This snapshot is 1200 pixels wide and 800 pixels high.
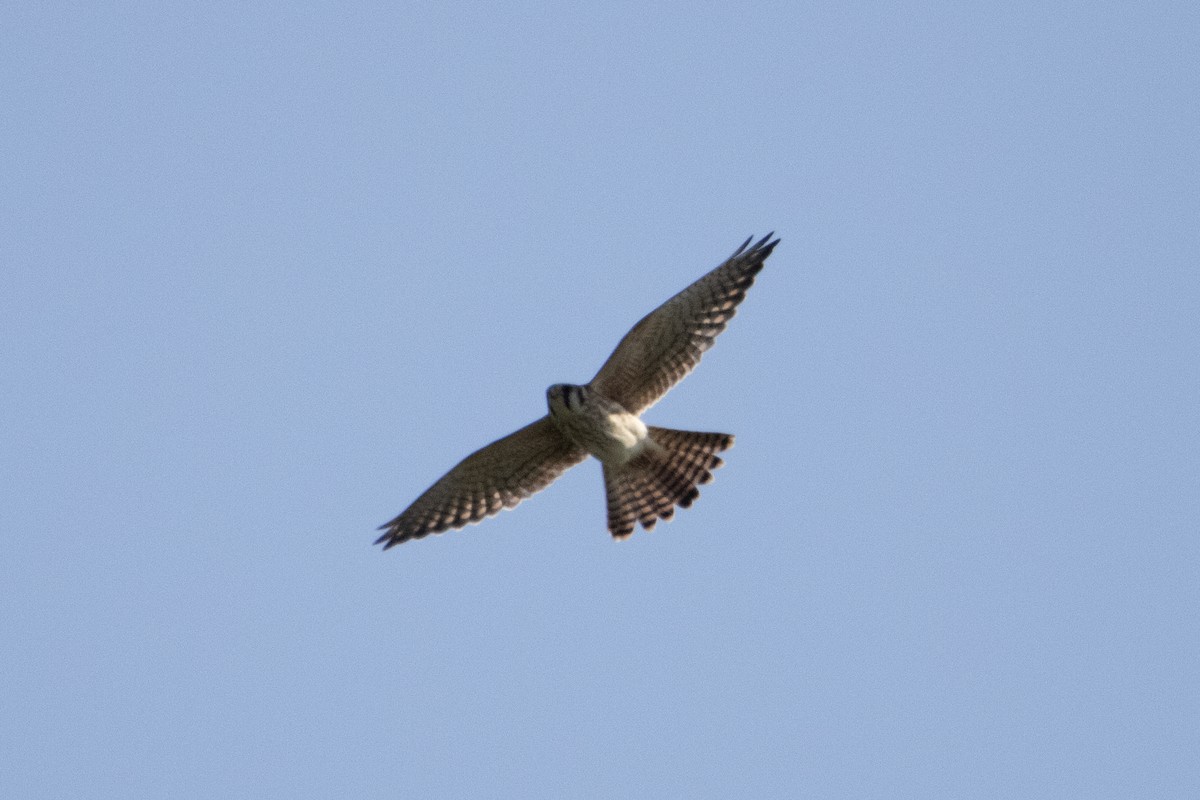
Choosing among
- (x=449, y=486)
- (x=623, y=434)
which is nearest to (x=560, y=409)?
(x=623, y=434)

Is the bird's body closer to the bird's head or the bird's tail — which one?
the bird's head

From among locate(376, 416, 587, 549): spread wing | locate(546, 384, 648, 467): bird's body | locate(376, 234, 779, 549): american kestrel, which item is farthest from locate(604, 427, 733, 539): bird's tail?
locate(376, 416, 587, 549): spread wing

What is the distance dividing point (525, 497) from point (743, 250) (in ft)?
8.26

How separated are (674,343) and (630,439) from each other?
0.77 metres

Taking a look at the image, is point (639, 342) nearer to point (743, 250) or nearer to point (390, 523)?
point (743, 250)

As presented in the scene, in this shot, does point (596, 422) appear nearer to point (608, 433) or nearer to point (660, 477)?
point (608, 433)

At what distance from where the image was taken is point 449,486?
14.2 m

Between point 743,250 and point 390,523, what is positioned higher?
point 743,250

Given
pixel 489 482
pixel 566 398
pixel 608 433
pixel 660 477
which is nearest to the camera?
pixel 566 398

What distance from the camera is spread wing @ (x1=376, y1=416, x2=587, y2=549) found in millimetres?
13828

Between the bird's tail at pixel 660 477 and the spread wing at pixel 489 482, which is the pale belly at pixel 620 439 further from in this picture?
the spread wing at pixel 489 482

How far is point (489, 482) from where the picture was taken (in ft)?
46.4

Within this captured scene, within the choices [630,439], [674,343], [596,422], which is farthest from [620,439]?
[674,343]

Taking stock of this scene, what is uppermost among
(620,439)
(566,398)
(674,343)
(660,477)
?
(674,343)
